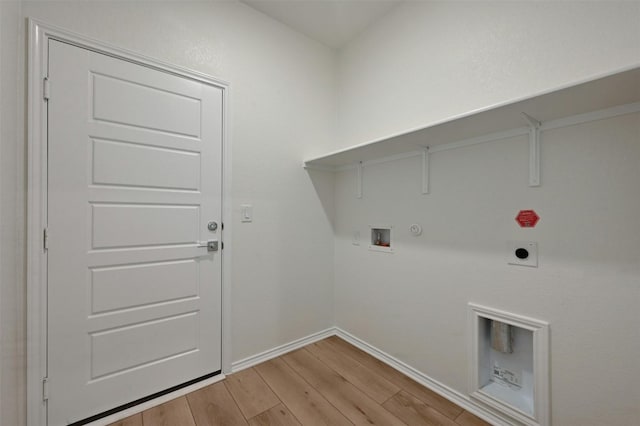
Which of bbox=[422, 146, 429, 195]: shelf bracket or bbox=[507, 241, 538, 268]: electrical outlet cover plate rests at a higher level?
bbox=[422, 146, 429, 195]: shelf bracket

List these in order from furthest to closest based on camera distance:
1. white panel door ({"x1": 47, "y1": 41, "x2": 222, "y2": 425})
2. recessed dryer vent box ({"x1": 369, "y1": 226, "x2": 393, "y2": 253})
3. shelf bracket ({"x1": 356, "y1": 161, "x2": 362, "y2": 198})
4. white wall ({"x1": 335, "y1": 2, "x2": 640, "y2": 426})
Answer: shelf bracket ({"x1": 356, "y1": 161, "x2": 362, "y2": 198})
recessed dryer vent box ({"x1": 369, "y1": 226, "x2": 393, "y2": 253})
white panel door ({"x1": 47, "y1": 41, "x2": 222, "y2": 425})
white wall ({"x1": 335, "y1": 2, "x2": 640, "y2": 426})

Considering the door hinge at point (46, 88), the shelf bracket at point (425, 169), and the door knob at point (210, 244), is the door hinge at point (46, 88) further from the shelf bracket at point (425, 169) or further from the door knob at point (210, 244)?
the shelf bracket at point (425, 169)

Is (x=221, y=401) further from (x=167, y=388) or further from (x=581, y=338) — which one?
(x=581, y=338)

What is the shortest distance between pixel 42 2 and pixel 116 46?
0.31 m

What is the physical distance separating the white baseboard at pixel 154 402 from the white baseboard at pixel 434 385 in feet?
3.78

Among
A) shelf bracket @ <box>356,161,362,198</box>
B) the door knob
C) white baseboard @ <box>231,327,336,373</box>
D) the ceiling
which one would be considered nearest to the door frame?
the door knob

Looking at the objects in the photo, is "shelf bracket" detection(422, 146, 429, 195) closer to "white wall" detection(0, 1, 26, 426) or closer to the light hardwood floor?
the light hardwood floor

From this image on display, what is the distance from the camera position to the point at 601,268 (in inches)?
44.9

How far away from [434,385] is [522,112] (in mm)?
1700

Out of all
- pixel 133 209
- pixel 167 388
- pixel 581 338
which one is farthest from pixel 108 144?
pixel 581 338

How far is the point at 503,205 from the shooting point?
142 centimetres

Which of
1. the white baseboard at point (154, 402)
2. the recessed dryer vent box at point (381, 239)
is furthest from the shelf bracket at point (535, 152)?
the white baseboard at point (154, 402)

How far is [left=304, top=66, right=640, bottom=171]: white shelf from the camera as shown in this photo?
949 millimetres

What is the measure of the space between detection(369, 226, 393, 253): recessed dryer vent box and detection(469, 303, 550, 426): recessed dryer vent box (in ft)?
2.32
